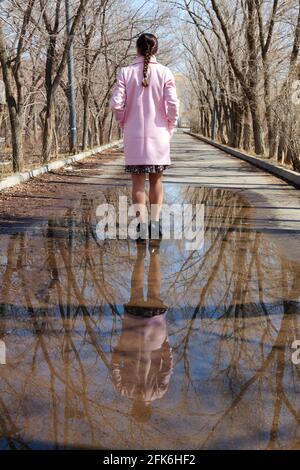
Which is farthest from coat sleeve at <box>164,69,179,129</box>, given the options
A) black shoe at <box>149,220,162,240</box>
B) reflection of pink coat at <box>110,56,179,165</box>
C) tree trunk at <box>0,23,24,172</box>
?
tree trunk at <box>0,23,24,172</box>

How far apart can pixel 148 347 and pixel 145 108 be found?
3145mm

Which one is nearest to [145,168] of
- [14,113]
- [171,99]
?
[171,99]

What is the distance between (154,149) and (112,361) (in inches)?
124

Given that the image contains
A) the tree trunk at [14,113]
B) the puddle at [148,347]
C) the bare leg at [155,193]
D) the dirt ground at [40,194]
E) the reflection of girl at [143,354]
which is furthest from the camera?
the tree trunk at [14,113]

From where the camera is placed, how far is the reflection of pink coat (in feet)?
17.8

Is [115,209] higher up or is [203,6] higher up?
[203,6]

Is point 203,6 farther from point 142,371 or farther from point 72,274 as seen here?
point 142,371

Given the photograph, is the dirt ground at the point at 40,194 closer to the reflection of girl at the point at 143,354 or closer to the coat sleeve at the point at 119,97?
the coat sleeve at the point at 119,97

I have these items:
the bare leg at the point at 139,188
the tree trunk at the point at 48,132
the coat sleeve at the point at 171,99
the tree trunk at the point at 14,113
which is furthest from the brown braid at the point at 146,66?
the tree trunk at the point at 48,132

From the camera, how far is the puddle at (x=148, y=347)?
7.19 ft

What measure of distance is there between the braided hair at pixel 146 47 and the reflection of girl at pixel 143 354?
248 cm

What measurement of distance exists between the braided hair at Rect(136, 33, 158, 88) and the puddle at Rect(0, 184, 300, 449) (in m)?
1.74
